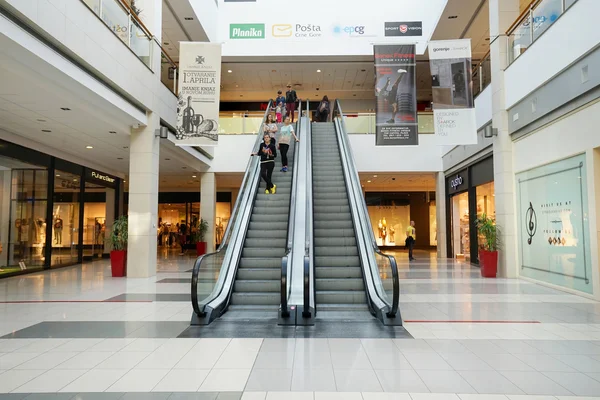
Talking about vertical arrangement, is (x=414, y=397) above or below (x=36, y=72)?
below

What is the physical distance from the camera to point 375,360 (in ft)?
13.9

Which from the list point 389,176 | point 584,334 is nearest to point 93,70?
point 584,334

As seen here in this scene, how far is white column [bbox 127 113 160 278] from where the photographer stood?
10.8 meters

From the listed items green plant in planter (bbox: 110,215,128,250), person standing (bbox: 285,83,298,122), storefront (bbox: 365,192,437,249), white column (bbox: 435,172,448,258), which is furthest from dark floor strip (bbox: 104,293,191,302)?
storefront (bbox: 365,192,437,249)

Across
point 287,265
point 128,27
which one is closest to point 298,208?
point 287,265

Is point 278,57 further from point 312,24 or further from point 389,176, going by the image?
point 389,176

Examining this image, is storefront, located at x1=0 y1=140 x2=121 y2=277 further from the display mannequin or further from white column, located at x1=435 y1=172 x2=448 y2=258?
white column, located at x1=435 y1=172 x2=448 y2=258

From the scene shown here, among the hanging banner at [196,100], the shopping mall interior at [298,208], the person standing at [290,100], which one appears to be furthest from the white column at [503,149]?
the person standing at [290,100]

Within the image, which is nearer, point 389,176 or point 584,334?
point 584,334

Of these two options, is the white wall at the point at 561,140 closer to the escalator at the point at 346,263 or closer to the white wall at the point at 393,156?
the escalator at the point at 346,263

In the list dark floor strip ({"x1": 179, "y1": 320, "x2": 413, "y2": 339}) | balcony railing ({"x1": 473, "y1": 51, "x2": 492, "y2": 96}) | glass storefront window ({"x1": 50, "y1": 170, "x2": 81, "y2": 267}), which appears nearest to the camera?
dark floor strip ({"x1": 179, "y1": 320, "x2": 413, "y2": 339})

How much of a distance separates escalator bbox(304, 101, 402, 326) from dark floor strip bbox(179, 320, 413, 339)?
255mm

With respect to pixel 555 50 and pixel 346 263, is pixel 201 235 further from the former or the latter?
pixel 555 50

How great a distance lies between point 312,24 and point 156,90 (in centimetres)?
897
